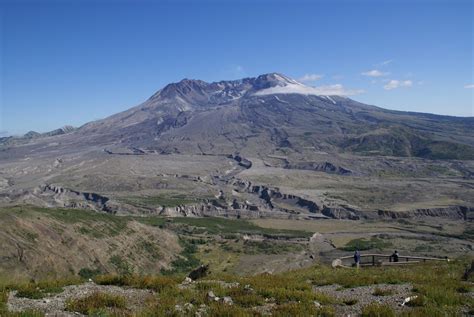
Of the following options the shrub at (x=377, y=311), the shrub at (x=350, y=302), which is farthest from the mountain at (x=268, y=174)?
the shrub at (x=377, y=311)

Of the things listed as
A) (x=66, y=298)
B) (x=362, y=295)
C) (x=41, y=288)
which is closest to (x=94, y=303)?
(x=66, y=298)

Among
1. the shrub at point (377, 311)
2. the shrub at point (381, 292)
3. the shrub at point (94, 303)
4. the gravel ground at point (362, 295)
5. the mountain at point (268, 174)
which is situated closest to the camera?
the shrub at point (377, 311)

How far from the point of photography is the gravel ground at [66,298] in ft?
28.1

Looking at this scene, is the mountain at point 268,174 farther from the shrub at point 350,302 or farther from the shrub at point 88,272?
the shrub at point 350,302

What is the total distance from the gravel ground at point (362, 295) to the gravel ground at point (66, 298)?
4166mm

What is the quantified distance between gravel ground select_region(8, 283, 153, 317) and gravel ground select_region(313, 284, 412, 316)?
417 cm

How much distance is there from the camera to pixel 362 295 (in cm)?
1047

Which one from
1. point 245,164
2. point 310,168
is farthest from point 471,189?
point 245,164

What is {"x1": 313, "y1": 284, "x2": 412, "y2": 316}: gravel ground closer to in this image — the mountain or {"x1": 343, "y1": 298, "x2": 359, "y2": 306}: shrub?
{"x1": 343, "y1": 298, "x2": 359, "y2": 306}: shrub

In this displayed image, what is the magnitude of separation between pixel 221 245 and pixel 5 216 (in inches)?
1160

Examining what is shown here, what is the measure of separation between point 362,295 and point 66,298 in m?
6.52

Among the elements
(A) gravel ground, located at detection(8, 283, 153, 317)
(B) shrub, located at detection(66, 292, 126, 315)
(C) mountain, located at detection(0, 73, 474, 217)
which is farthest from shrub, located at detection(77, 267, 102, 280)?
(C) mountain, located at detection(0, 73, 474, 217)

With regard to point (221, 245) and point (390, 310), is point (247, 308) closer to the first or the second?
point (390, 310)

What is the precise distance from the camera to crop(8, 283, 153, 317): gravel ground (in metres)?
8.56
